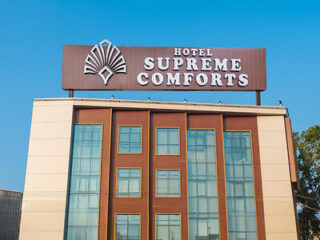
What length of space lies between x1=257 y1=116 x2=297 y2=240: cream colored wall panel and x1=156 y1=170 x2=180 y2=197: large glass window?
29.9 feet

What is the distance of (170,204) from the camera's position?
41.2 meters

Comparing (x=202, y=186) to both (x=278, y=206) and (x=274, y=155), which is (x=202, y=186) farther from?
(x=274, y=155)

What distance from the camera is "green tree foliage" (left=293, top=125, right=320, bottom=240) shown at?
2685 inches

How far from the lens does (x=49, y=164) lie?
137 ft

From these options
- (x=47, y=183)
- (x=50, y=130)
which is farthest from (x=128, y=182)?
(x=50, y=130)

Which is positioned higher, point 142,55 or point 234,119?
point 142,55

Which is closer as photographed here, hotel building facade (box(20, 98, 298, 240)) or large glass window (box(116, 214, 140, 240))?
large glass window (box(116, 214, 140, 240))

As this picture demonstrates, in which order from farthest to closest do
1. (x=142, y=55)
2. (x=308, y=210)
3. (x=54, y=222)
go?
(x=308, y=210) → (x=142, y=55) → (x=54, y=222)

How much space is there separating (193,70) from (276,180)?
50.3 ft

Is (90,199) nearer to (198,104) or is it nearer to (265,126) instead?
(198,104)

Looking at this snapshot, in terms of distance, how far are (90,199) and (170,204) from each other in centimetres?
818

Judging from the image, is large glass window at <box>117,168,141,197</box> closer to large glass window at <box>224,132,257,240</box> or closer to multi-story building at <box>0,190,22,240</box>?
large glass window at <box>224,132,257,240</box>

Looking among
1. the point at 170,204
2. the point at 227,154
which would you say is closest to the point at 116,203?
the point at 170,204

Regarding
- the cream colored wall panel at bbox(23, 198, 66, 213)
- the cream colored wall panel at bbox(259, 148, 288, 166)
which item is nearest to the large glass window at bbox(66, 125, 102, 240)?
the cream colored wall panel at bbox(23, 198, 66, 213)
